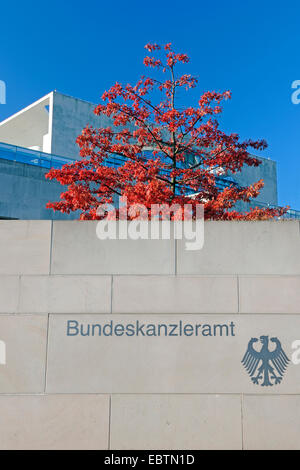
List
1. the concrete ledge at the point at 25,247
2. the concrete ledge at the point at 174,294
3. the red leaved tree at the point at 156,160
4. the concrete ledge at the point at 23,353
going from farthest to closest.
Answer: the red leaved tree at the point at 156,160 → the concrete ledge at the point at 25,247 → the concrete ledge at the point at 174,294 → the concrete ledge at the point at 23,353

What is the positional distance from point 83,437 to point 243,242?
3.14 m

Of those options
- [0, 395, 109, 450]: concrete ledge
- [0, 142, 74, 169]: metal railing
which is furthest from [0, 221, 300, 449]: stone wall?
[0, 142, 74, 169]: metal railing

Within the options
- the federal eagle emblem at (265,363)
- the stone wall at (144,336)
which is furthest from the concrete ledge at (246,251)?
the federal eagle emblem at (265,363)

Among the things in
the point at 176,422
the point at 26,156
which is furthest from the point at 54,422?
the point at 26,156

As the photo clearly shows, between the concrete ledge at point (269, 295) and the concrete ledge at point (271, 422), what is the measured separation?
3.56 feet

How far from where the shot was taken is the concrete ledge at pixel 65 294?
20.1ft

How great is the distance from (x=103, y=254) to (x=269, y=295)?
7.19ft

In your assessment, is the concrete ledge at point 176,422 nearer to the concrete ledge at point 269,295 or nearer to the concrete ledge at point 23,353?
the concrete ledge at point 23,353

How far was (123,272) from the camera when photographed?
6211 mm

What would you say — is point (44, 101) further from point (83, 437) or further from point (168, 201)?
point (83, 437)

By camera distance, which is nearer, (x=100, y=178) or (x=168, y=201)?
(x=168, y=201)

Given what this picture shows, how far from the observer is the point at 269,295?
20.2 feet

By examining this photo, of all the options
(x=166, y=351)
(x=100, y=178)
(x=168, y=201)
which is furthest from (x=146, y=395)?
(x=100, y=178)
